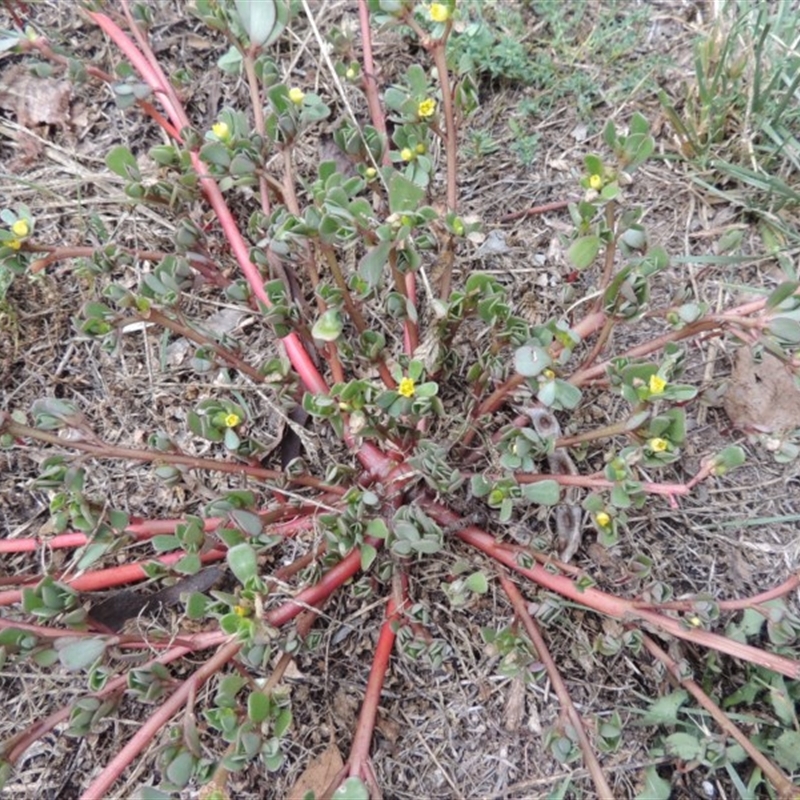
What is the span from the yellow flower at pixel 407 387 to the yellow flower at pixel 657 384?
522 mm

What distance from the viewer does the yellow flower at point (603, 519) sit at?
71.7 inches

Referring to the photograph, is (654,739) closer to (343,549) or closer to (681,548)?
(681,548)

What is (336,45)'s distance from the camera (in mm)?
2445

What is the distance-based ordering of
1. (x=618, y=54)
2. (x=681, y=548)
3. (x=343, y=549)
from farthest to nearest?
(x=618, y=54), (x=681, y=548), (x=343, y=549)

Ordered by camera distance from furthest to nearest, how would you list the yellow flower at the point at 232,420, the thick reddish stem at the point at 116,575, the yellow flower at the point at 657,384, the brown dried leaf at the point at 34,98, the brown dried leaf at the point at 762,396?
the brown dried leaf at the point at 34,98 → the brown dried leaf at the point at 762,396 → the thick reddish stem at the point at 116,575 → the yellow flower at the point at 232,420 → the yellow flower at the point at 657,384

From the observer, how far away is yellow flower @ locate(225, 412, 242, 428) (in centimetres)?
193

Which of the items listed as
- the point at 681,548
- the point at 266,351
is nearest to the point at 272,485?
the point at 266,351

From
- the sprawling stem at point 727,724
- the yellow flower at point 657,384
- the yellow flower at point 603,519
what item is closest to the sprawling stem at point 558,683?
the sprawling stem at point 727,724

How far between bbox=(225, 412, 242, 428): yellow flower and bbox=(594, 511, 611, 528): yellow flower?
853 millimetres

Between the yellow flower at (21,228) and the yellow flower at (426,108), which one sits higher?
the yellow flower at (21,228)

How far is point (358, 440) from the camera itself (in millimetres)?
2160

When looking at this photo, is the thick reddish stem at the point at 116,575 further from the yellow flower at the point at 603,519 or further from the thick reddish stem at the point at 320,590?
the yellow flower at the point at 603,519

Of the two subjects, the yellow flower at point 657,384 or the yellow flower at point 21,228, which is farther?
the yellow flower at point 21,228

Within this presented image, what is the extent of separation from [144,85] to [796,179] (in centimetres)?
201
